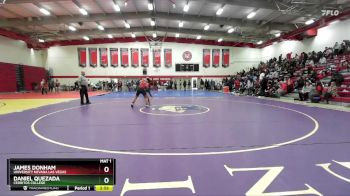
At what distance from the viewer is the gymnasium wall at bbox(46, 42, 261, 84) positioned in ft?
113

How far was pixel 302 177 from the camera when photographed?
3123 mm

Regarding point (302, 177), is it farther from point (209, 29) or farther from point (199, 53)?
point (199, 53)

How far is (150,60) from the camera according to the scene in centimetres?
3525

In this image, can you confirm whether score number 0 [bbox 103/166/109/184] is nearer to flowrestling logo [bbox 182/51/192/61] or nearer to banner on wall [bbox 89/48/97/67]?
flowrestling logo [bbox 182/51/192/61]

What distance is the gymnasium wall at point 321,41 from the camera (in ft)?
64.8

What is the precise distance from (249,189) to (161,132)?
3.30m

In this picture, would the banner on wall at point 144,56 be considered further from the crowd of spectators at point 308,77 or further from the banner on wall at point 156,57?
the crowd of spectators at point 308,77

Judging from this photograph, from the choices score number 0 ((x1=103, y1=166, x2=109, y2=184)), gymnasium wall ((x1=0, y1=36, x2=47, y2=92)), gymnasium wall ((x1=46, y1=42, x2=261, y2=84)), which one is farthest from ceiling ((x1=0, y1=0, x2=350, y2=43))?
score number 0 ((x1=103, y1=166, x2=109, y2=184))

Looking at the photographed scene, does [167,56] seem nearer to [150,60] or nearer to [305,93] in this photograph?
[150,60]

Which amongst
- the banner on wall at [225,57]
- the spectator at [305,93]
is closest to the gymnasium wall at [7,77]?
the banner on wall at [225,57]

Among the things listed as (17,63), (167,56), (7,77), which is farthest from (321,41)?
(17,63)

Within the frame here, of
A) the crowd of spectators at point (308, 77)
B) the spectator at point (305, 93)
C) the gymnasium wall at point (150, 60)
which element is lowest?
the spectator at point (305, 93)

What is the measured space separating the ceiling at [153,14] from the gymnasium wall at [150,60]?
5.58 m
